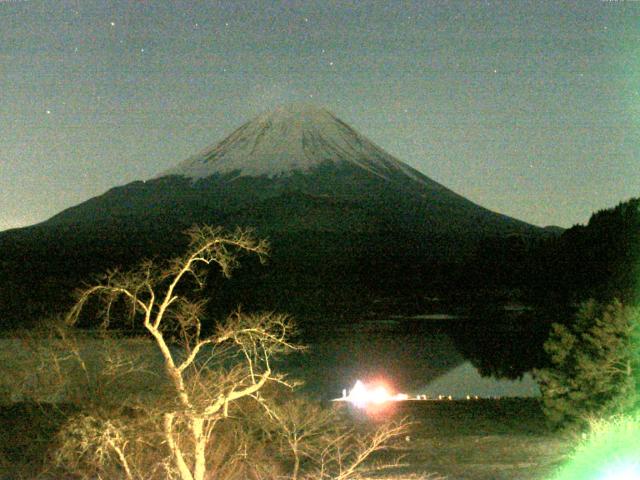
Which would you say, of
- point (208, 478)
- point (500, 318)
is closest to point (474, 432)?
point (208, 478)

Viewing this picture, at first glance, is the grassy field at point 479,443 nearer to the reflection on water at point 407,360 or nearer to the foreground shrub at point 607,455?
the foreground shrub at point 607,455

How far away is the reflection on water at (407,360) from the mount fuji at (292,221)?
1309 cm

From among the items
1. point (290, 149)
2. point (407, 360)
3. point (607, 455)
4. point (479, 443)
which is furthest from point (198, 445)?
point (290, 149)

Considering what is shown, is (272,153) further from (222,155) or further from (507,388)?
(507,388)

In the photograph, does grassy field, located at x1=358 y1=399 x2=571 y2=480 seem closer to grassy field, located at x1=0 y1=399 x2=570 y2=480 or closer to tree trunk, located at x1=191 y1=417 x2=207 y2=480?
grassy field, located at x1=0 y1=399 x2=570 y2=480

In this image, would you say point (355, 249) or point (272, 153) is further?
point (272, 153)

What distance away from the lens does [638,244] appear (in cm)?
3003

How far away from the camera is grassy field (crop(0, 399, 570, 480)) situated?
9.41 metres

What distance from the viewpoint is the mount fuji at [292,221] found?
63.6m

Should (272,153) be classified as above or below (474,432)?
above

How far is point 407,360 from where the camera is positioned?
87.5ft

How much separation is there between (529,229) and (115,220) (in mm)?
57901

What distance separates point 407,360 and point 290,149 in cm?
12134

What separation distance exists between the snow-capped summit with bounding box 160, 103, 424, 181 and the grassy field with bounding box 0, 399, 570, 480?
114m
